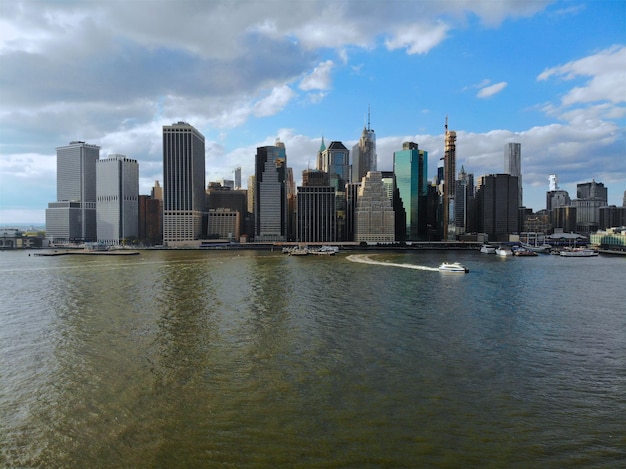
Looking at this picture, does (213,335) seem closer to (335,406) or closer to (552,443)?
(335,406)

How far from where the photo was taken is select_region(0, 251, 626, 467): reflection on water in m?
14.4

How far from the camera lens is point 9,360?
77.9 feet

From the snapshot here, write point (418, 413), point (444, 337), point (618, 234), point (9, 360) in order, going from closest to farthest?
point (418, 413)
point (9, 360)
point (444, 337)
point (618, 234)

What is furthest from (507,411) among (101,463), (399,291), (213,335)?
(399,291)

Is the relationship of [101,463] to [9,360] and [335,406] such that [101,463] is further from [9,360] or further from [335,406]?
[9,360]

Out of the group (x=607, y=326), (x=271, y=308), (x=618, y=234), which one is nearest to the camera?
(x=607, y=326)

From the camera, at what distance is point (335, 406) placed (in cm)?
1753

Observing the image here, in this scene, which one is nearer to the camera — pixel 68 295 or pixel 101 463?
pixel 101 463

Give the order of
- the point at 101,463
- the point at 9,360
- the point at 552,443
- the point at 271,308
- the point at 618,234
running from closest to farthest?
the point at 101,463
the point at 552,443
the point at 9,360
the point at 271,308
the point at 618,234

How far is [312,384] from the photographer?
786 inches

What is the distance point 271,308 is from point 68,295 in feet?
84.4

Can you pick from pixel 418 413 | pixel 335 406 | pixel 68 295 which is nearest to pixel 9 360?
pixel 335 406

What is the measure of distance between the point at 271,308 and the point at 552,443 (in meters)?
27.4

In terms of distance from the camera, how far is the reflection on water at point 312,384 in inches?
567
